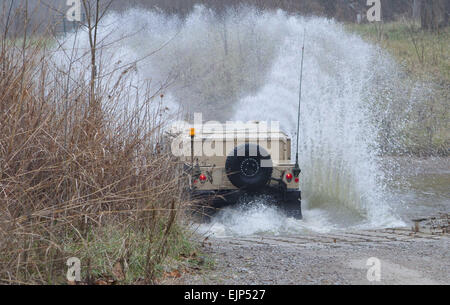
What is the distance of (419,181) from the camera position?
2089 cm

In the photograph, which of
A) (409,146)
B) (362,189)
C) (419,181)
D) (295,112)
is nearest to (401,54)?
(409,146)

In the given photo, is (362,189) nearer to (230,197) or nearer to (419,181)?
(230,197)

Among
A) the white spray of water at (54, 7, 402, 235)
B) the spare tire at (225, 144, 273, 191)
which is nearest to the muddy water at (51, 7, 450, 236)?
the white spray of water at (54, 7, 402, 235)

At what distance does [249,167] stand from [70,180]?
585 cm

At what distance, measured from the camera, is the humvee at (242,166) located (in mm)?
11844

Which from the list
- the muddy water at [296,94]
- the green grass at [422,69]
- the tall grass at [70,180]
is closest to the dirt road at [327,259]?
the tall grass at [70,180]

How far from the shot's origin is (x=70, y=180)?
6.31m

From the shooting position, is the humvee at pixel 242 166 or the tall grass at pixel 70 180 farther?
the humvee at pixel 242 166

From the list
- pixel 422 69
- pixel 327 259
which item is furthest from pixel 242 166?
pixel 422 69

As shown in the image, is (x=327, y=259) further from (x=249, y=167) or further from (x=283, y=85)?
(x=283, y=85)

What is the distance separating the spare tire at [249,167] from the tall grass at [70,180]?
14.2 ft

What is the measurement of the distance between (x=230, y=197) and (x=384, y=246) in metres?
3.84

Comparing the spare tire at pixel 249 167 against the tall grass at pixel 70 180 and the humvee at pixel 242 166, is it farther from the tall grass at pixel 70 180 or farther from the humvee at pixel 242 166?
the tall grass at pixel 70 180

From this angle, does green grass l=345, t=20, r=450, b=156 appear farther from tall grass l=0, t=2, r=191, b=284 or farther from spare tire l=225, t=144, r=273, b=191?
tall grass l=0, t=2, r=191, b=284
